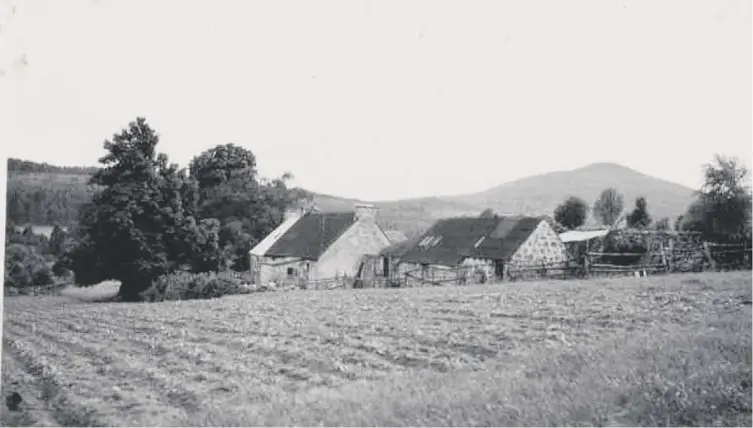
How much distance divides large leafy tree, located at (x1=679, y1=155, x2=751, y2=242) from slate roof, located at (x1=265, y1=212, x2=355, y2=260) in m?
14.3

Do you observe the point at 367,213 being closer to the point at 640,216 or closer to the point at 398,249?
the point at 398,249

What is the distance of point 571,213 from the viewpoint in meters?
9.84

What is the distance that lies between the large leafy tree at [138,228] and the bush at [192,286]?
182mm

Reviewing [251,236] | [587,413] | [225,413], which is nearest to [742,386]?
[587,413]

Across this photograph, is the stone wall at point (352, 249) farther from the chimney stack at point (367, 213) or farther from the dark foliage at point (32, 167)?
the dark foliage at point (32, 167)

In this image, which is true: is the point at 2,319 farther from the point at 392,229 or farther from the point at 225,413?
the point at 392,229

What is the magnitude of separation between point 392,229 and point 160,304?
15738 mm

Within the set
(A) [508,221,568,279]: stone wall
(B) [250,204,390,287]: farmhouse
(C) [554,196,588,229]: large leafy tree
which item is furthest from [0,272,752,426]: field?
(B) [250,204,390,287]: farmhouse

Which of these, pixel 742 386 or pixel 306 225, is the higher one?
pixel 306 225

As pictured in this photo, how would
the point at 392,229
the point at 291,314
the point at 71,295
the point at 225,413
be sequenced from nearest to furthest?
1. the point at 225,413
2. the point at 291,314
3. the point at 71,295
4. the point at 392,229

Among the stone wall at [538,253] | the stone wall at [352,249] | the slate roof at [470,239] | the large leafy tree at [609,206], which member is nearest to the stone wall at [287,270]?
the stone wall at [352,249]

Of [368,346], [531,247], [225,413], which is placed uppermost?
[531,247]

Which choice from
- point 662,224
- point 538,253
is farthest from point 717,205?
point 538,253

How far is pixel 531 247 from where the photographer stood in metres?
15.5
